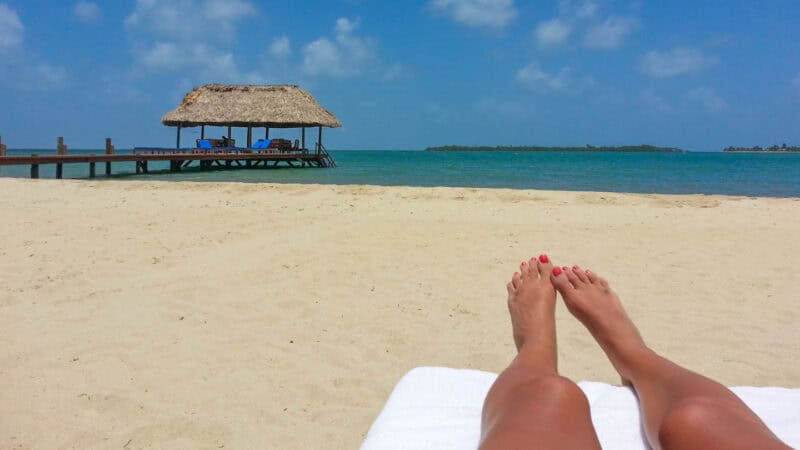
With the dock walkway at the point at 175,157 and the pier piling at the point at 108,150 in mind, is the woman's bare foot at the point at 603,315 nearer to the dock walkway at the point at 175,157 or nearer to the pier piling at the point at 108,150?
the dock walkway at the point at 175,157

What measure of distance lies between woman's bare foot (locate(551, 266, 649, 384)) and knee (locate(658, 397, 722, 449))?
433 mm

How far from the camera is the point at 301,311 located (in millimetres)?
2676

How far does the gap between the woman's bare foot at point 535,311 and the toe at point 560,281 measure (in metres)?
0.02

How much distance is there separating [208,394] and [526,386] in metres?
1.18

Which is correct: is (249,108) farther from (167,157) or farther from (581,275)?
(581,275)

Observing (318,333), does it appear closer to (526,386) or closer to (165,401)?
(165,401)

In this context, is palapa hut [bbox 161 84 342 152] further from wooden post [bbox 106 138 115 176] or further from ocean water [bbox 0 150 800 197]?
wooden post [bbox 106 138 115 176]

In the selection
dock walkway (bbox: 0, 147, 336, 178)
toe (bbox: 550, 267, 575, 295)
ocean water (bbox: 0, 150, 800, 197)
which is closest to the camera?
toe (bbox: 550, 267, 575, 295)

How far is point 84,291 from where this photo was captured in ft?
9.59

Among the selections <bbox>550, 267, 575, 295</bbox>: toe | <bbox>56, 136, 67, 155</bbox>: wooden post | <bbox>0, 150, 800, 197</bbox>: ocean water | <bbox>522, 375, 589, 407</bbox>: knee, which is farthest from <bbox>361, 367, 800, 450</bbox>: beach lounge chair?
<bbox>56, 136, 67, 155</bbox>: wooden post

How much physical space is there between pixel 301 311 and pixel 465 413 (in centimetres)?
154

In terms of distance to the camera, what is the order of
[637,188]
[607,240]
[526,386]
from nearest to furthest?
1. [526,386]
2. [607,240]
3. [637,188]

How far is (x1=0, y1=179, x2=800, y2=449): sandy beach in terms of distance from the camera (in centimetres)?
175

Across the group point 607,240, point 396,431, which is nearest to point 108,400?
point 396,431
